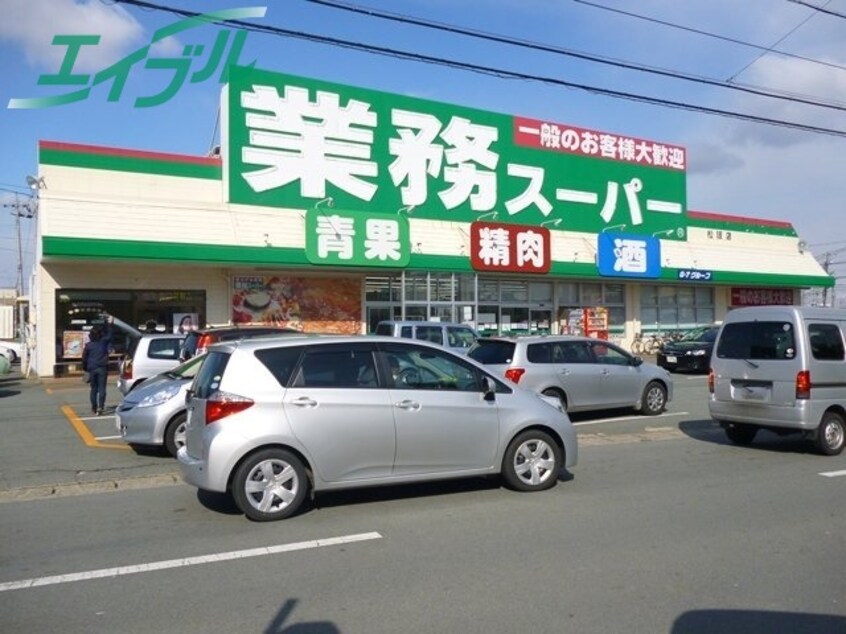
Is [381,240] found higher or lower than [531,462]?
higher

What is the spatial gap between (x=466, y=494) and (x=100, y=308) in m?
17.6

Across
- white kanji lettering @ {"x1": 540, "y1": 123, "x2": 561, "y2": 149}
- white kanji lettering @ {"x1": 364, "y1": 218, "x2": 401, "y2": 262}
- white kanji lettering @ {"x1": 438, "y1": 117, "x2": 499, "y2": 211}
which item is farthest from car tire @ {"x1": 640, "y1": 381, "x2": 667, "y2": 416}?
white kanji lettering @ {"x1": 540, "y1": 123, "x2": 561, "y2": 149}

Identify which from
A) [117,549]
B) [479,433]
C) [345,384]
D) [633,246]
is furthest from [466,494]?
[633,246]

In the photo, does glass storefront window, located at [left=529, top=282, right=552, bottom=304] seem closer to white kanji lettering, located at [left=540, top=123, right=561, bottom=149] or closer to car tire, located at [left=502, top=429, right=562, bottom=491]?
white kanji lettering, located at [left=540, top=123, right=561, bottom=149]

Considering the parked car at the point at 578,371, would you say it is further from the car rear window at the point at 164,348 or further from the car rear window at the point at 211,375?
the car rear window at the point at 211,375

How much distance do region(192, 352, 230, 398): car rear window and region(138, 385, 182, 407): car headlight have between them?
2.56 meters

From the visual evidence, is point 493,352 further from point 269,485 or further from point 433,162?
point 433,162

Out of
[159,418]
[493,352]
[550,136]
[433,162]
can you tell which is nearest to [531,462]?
[159,418]

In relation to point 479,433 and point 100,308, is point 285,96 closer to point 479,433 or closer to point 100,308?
point 100,308

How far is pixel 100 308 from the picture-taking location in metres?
21.8

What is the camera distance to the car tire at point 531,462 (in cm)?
749

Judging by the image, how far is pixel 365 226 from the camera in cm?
2384

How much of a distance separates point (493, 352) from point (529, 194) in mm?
16759

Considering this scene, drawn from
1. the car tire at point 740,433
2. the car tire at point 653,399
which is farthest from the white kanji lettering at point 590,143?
the car tire at point 740,433
